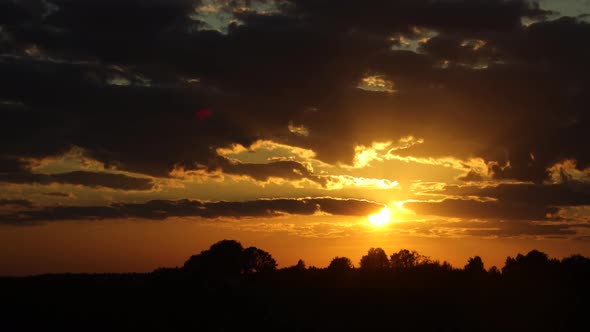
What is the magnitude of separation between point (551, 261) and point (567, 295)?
6453cm

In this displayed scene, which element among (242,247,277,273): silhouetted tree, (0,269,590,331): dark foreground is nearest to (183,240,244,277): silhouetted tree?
(242,247,277,273): silhouetted tree

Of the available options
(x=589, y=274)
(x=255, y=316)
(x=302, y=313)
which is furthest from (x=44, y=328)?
(x=589, y=274)

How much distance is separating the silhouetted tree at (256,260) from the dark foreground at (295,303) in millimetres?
77966

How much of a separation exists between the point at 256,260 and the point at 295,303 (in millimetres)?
104964

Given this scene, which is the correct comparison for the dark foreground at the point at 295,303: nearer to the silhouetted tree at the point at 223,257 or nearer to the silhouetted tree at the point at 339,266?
the silhouetted tree at the point at 339,266

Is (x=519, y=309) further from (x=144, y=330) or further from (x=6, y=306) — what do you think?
(x=6, y=306)

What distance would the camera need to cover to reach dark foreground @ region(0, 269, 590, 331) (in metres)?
52.9

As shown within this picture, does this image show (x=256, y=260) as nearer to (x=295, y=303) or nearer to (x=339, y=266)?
(x=339, y=266)

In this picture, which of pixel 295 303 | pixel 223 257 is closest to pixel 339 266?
pixel 295 303

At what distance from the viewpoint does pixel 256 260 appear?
6658 inches

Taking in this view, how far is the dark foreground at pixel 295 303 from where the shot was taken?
52875 mm

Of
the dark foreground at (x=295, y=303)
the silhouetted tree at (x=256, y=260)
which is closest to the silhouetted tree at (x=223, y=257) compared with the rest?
the silhouetted tree at (x=256, y=260)

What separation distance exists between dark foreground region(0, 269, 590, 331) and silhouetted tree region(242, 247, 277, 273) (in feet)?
256

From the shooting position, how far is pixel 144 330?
2028 inches
